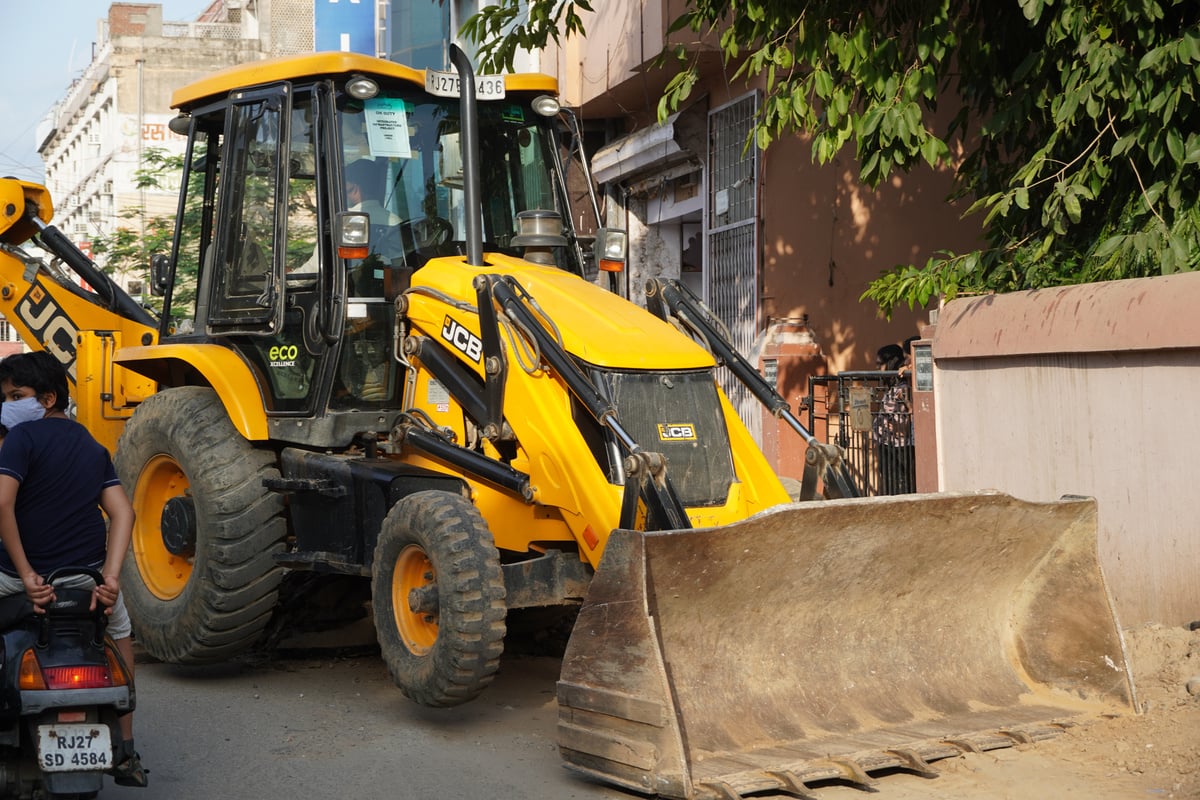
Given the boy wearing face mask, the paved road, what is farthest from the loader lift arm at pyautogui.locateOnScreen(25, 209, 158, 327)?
the boy wearing face mask

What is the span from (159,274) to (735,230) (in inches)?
280

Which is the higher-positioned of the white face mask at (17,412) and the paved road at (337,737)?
the white face mask at (17,412)

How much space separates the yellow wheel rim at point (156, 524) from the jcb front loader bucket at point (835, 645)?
3277mm

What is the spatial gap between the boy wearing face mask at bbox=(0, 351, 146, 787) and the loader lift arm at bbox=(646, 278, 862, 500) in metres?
2.87

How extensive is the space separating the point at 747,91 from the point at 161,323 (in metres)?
7.15

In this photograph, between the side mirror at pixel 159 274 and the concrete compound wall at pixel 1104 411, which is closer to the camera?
the concrete compound wall at pixel 1104 411

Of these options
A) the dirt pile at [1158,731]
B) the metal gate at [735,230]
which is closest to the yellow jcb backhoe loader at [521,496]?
the dirt pile at [1158,731]

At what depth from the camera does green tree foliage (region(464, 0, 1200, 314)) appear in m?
7.60

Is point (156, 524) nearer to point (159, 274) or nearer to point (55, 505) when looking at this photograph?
point (159, 274)

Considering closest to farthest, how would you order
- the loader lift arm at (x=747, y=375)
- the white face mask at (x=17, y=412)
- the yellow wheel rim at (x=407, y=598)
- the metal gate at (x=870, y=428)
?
the yellow wheel rim at (x=407, y=598) → the loader lift arm at (x=747, y=375) → the white face mask at (x=17, y=412) → the metal gate at (x=870, y=428)

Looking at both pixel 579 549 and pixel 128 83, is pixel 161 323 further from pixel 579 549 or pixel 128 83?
pixel 128 83

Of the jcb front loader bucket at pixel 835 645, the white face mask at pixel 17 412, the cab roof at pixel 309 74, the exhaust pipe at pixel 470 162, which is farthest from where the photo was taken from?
the white face mask at pixel 17 412

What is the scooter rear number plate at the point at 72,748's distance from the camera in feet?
15.0

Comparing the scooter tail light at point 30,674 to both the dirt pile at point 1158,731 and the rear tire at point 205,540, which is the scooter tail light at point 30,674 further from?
the dirt pile at point 1158,731
